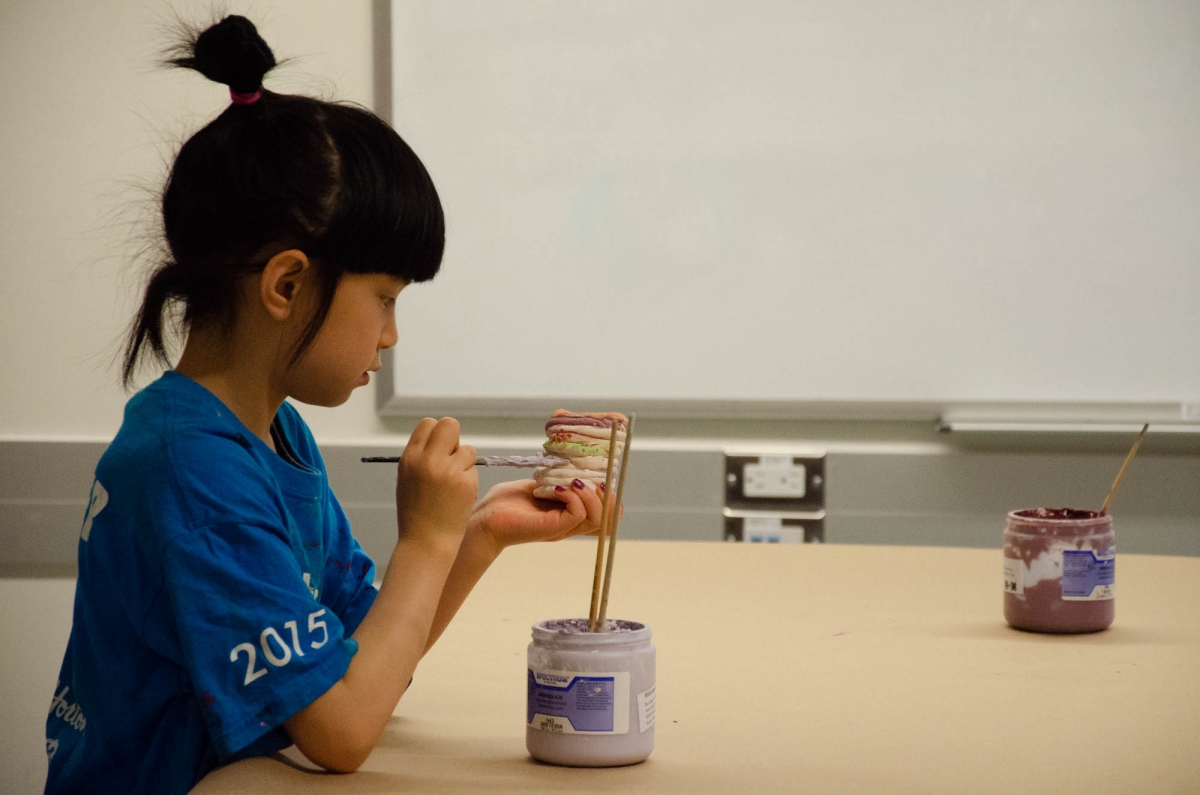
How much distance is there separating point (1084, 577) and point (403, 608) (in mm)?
688

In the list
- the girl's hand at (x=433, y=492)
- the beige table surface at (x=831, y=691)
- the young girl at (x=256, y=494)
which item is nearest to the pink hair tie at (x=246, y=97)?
the young girl at (x=256, y=494)

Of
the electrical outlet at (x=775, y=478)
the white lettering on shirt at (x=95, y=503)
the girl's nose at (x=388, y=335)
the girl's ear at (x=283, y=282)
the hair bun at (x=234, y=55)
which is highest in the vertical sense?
the hair bun at (x=234, y=55)

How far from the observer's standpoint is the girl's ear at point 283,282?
886mm

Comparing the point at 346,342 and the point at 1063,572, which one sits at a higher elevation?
the point at 346,342

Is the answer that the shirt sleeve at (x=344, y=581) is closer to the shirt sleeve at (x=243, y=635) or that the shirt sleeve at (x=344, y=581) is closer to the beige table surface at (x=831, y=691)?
the beige table surface at (x=831, y=691)

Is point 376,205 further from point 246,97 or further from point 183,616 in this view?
point 183,616

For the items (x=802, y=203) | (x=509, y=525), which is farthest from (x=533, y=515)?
(x=802, y=203)

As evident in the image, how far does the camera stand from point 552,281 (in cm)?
248

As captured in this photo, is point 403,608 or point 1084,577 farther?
point 1084,577

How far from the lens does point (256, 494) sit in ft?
2.71

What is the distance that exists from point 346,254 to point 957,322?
5.79 feet

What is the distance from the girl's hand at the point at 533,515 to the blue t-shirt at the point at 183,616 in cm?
18

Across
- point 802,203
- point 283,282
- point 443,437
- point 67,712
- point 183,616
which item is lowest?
point 67,712

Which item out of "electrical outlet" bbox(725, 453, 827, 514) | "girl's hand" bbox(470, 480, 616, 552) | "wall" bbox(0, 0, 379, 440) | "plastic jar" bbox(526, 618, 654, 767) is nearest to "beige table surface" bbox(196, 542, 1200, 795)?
"plastic jar" bbox(526, 618, 654, 767)
